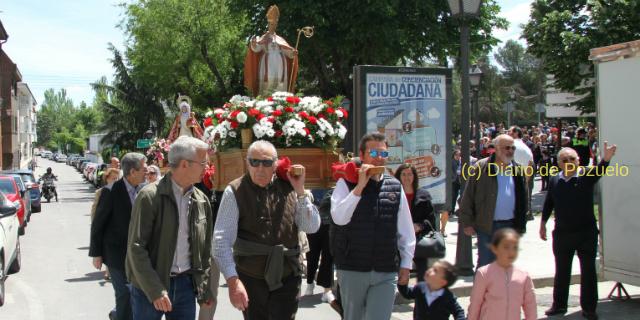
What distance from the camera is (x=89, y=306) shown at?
9156 mm

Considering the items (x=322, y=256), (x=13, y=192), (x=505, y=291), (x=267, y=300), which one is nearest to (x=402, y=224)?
(x=505, y=291)

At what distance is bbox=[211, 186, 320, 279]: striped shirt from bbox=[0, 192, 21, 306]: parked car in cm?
599

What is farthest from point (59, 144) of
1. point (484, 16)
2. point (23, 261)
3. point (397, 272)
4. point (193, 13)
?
point (397, 272)

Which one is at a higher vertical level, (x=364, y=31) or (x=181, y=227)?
(x=364, y=31)

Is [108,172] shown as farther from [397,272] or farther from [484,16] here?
[484,16]

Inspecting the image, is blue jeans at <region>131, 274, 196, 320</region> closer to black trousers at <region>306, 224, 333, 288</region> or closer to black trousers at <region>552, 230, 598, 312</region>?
black trousers at <region>306, 224, 333, 288</region>

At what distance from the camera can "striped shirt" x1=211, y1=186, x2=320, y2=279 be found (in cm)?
461

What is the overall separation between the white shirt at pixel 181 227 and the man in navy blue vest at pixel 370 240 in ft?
3.54

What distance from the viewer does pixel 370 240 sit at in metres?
5.11

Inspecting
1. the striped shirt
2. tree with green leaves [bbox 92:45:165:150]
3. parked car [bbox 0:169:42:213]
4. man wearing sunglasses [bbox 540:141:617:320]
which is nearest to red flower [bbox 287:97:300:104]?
man wearing sunglasses [bbox 540:141:617:320]

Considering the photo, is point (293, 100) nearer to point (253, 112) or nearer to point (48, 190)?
point (253, 112)

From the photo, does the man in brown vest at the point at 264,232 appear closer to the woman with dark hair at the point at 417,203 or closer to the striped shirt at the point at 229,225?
the striped shirt at the point at 229,225

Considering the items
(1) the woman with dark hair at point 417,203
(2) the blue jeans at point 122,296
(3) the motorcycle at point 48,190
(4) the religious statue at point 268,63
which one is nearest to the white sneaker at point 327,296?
(1) the woman with dark hair at point 417,203

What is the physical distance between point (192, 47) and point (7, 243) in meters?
28.6
